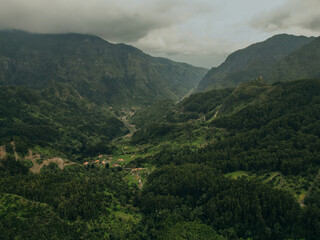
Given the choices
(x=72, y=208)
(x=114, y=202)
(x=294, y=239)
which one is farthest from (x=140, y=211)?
(x=294, y=239)

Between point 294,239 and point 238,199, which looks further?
point 238,199

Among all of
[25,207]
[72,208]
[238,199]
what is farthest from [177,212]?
[25,207]

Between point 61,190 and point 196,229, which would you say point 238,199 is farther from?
point 61,190

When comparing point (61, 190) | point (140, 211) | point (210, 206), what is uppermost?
point (61, 190)

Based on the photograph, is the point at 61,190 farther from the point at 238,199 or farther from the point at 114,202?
the point at 238,199

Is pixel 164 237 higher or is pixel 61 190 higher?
pixel 61 190

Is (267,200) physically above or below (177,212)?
above

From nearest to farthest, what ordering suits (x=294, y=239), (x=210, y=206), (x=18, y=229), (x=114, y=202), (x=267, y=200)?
(x=18, y=229) < (x=294, y=239) < (x=267, y=200) < (x=210, y=206) < (x=114, y=202)

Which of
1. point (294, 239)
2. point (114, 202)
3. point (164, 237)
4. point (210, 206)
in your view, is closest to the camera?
point (294, 239)

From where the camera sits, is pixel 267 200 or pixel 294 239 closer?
pixel 294 239
